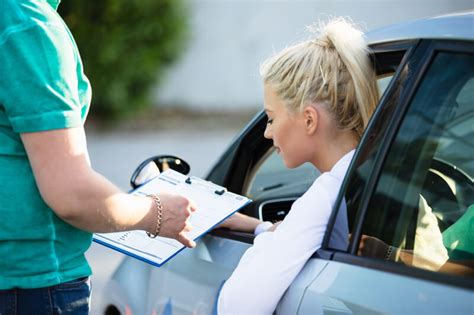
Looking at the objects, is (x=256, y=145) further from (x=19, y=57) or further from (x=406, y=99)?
(x=19, y=57)

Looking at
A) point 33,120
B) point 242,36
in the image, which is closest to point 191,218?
point 33,120

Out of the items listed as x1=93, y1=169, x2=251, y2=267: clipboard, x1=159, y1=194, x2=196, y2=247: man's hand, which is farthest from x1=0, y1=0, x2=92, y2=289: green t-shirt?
x1=93, y1=169, x2=251, y2=267: clipboard

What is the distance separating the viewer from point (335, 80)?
2260mm

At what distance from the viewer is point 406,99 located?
2.00m

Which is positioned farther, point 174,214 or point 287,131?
point 287,131

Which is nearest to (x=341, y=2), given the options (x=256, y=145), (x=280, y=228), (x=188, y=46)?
(x=188, y=46)

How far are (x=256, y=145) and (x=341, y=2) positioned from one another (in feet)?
34.3

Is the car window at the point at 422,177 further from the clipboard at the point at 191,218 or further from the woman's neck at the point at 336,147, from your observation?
the clipboard at the point at 191,218

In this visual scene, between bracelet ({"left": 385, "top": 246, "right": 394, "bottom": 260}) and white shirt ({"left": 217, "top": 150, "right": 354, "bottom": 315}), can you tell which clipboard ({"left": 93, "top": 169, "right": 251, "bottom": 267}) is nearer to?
white shirt ({"left": 217, "top": 150, "right": 354, "bottom": 315})

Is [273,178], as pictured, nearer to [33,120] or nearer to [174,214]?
[174,214]

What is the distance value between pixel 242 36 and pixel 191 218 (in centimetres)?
1066

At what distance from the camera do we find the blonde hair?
227cm

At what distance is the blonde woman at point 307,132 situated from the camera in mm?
2090

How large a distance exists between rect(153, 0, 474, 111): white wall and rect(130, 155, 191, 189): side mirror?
972cm
